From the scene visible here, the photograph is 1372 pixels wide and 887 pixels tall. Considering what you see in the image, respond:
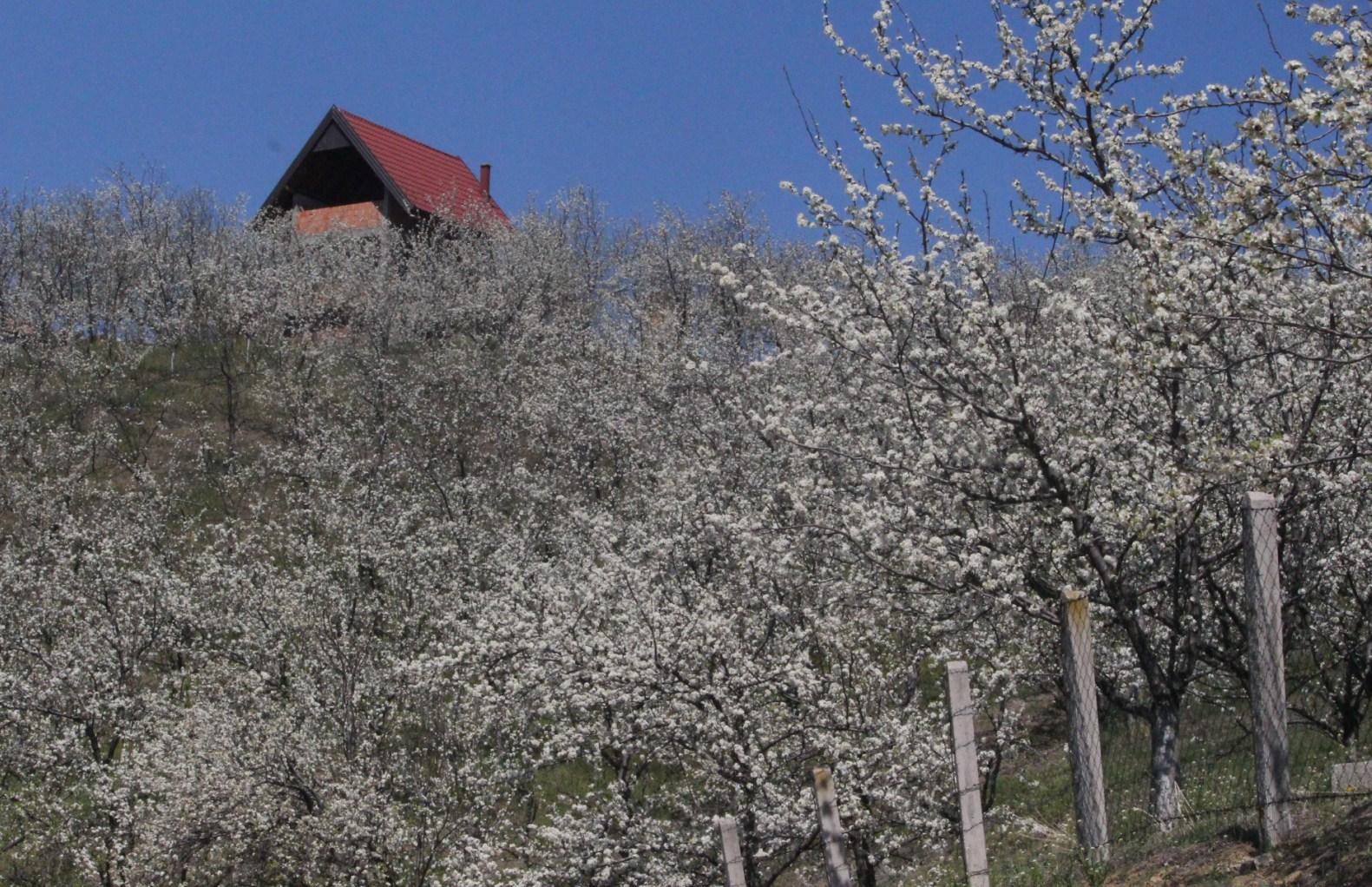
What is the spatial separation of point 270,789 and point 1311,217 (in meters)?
13.1

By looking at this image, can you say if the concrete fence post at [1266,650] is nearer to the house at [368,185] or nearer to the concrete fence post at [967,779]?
the concrete fence post at [967,779]

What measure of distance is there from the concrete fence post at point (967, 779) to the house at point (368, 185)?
40.8 metres

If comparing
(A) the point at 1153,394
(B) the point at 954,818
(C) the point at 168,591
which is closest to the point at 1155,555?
(A) the point at 1153,394

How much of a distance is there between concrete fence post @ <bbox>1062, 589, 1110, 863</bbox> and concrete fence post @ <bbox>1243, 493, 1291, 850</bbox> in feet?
2.84

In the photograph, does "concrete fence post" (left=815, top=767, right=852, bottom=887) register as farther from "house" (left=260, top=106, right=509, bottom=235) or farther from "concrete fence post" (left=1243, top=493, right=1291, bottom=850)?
"house" (left=260, top=106, right=509, bottom=235)

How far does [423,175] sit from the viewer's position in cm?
5022

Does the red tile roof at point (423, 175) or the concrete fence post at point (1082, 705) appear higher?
the red tile roof at point (423, 175)

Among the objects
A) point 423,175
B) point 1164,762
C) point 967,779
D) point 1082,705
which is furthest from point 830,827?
point 423,175

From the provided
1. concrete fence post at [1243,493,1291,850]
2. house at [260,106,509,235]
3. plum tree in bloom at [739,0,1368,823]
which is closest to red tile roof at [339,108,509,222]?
house at [260,106,509,235]

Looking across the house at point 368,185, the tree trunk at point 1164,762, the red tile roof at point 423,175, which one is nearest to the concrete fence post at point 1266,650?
the tree trunk at point 1164,762

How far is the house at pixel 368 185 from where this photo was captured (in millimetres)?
47875

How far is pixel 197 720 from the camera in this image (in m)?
16.7

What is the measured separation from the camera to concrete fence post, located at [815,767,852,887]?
7.28 m

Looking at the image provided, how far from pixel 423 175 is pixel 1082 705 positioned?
46406 millimetres
